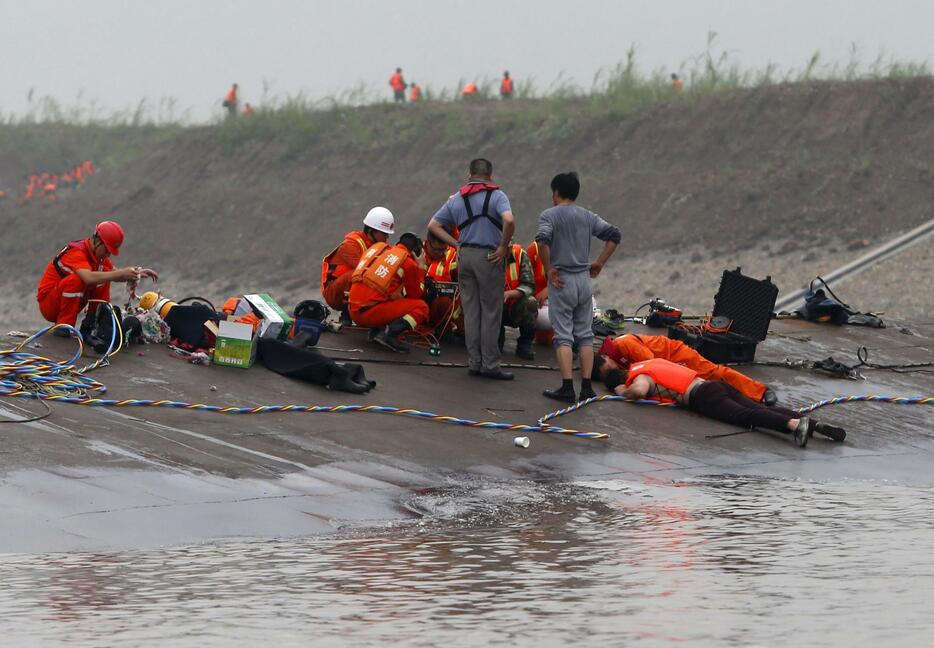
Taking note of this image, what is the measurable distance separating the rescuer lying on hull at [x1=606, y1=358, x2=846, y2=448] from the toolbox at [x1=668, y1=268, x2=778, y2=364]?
2006 mm

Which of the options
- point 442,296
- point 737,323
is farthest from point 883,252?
point 442,296

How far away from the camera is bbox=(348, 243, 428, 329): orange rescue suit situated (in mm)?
14047

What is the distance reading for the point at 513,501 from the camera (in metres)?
9.81

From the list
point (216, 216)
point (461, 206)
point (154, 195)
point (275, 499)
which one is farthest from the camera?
point (154, 195)

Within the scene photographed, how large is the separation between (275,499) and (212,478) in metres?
0.52

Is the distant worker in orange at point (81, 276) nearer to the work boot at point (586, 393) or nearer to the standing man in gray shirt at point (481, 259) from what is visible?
the standing man in gray shirt at point (481, 259)

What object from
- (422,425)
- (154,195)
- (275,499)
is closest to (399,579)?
(275,499)

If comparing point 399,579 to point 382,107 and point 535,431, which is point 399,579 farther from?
point 382,107

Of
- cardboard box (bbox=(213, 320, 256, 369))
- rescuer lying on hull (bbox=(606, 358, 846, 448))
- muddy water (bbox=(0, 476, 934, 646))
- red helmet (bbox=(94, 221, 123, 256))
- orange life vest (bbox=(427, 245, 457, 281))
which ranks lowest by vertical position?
muddy water (bbox=(0, 476, 934, 646))

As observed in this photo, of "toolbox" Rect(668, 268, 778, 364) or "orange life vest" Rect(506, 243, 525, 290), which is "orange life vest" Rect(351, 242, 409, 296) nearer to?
"orange life vest" Rect(506, 243, 525, 290)

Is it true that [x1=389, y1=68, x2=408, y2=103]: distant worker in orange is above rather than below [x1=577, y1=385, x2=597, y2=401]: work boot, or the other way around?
above

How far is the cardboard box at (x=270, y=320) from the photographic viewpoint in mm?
13531

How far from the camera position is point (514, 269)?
14.4m

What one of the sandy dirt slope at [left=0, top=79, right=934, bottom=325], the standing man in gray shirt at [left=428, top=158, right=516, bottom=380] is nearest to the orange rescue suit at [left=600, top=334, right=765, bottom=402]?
the standing man in gray shirt at [left=428, top=158, right=516, bottom=380]
